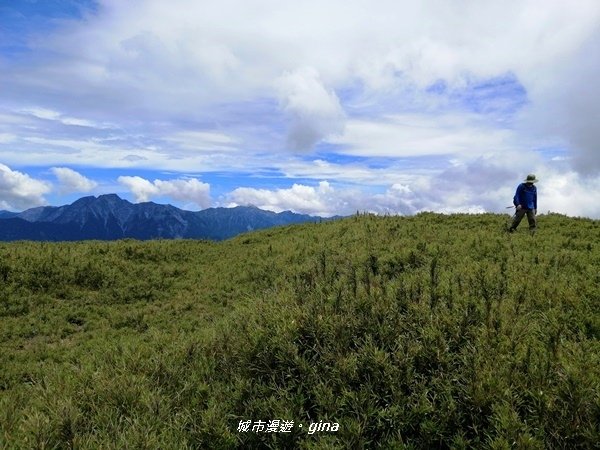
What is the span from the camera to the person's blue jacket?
757 inches

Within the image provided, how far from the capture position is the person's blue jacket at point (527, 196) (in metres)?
19.2

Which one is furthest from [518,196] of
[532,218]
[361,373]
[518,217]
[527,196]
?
[361,373]

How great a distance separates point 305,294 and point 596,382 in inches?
254

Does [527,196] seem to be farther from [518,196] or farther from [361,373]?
[361,373]

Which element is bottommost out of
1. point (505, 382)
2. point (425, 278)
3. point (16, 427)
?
point (16, 427)

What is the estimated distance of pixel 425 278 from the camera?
10.9 metres

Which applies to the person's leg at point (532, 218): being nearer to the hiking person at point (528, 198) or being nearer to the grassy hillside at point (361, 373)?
the hiking person at point (528, 198)

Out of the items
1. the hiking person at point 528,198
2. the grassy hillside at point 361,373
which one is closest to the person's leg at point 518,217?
the hiking person at point 528,198

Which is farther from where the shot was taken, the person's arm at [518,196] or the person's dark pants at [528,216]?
the person's arm at [518,196]

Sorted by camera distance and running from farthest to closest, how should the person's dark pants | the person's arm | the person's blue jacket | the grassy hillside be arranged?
the person's arm
the person's dark pants
the person's blue jacket
the grassy hillside

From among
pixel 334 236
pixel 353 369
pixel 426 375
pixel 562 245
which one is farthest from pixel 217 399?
pixel 334 236

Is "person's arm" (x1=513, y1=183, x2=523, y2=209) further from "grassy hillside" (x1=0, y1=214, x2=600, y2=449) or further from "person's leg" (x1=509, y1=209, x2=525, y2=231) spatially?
→ "grassy hillside" (x1=0, y1=214, x2=600, y2=449)

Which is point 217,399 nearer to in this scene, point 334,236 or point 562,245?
point 562,245

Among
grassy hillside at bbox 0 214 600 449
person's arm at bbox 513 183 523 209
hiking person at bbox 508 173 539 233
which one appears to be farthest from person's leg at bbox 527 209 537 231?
grassy hillside at bbox 0 214 600 449
